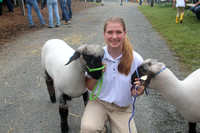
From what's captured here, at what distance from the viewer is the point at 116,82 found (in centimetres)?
206

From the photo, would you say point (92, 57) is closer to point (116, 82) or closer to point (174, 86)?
point (116, 82)

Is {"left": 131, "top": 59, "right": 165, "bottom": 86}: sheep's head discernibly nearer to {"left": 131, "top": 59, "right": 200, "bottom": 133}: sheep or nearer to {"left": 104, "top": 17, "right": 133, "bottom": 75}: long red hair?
{"left": 131, "top": 59, "right": 200, "bottom": 133}: sheep

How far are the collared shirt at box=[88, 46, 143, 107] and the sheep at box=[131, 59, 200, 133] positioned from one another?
5.9 inches

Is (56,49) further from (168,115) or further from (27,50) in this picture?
(27,50)

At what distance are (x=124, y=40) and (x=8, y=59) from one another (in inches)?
171

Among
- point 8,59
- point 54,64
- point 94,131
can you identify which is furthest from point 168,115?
point 8,59

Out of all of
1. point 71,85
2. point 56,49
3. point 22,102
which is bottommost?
point 22,102

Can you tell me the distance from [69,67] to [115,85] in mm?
631

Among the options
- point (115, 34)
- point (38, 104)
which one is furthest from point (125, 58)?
point (38, 104)

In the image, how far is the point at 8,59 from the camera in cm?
512

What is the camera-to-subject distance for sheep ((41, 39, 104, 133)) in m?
1.90

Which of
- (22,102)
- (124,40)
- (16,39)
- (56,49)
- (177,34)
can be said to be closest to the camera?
(124,40)

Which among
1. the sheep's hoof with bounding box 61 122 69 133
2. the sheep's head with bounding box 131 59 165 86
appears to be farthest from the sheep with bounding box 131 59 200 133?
the sheep's hoof with bounding box 61 122 69 133

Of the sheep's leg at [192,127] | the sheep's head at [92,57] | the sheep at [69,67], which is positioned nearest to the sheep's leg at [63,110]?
the sheep at [69,67]
